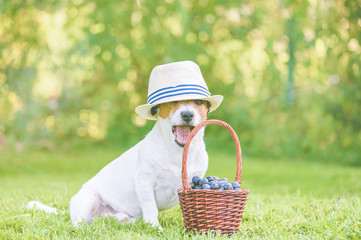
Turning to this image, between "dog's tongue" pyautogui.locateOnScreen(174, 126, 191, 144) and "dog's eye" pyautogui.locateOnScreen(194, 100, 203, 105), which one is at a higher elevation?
"dog's eye" pyautogui.locateOnScreen(194, 100, 203, 105)

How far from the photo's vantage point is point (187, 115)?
2.92m

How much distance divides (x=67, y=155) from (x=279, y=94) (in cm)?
561

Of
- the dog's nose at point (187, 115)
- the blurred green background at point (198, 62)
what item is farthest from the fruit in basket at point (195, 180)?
the blurred green background at point (198, 62)

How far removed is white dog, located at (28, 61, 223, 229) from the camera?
2.98 meters

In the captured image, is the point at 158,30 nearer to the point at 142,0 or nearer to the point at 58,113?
the point at 142,0

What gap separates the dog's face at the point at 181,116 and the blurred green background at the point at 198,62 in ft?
11.3

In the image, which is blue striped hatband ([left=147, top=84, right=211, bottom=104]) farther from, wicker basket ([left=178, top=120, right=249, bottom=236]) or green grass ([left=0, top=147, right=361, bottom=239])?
green grass ([left=0, top=147, right=361, bottom=239])

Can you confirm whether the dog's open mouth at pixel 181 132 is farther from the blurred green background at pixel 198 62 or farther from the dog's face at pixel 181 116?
the blurred green background at pixel 198 62

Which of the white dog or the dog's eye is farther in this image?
the dog's eye

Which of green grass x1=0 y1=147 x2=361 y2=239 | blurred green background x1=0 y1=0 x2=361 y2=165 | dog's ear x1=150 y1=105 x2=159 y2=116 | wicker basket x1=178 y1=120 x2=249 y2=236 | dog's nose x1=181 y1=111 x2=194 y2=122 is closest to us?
wicker basket x1=178 y1=120 x2=249 y2=236

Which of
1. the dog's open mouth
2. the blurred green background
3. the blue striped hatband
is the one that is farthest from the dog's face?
the blurred green background

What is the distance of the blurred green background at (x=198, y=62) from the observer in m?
7.37

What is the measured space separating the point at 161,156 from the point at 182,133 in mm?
238

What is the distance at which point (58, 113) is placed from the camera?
441 inches
